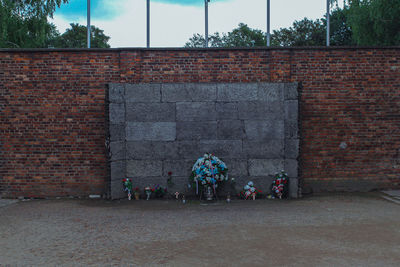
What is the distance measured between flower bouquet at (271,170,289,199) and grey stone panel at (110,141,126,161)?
145 inches

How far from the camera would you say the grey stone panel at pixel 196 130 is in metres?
8.83

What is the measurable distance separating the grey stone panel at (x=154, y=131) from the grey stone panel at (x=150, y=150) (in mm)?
120

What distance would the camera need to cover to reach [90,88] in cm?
896

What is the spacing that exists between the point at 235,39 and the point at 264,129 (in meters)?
36.7

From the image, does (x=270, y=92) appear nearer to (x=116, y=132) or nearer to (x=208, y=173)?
(x=208, y=173)

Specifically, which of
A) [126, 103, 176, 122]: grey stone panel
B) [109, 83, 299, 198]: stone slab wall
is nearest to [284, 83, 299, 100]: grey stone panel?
[109, 83, 299, 198]: stone slab wall

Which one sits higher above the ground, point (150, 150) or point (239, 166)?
point (150, 150)

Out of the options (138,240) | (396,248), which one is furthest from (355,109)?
(138,240)

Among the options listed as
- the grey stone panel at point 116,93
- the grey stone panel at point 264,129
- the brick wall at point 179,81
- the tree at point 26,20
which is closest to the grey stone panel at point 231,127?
the grey stone panel at point 264,129

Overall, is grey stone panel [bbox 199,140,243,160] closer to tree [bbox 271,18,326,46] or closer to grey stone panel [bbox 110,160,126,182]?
grey stone panel [bbox 110,160,126,182]

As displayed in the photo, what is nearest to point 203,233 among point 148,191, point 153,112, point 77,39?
point 148,191

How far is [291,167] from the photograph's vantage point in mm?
8766

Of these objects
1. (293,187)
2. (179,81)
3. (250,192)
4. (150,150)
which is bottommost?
(250,192)

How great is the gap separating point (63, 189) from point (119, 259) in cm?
493
